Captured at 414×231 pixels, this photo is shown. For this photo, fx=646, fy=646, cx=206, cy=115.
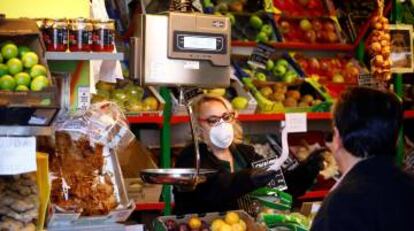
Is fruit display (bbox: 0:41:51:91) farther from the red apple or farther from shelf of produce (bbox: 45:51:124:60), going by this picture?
the red apple

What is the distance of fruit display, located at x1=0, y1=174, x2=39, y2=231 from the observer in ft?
6.86

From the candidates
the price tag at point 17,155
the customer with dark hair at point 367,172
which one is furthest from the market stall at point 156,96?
the customer with dark hair at point 367,172

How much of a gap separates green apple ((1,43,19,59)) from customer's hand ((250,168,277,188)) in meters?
1.17

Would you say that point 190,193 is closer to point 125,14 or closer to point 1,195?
point 1,195

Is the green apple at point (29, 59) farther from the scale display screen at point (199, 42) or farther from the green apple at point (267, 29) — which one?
the green apple at point (267, 29)

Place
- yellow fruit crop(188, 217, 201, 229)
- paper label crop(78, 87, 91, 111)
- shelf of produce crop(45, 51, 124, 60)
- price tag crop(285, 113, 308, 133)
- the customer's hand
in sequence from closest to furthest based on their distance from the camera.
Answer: shelf of produce crop(45, 51, 124, 60) → paper label crop(78, 87, 91, 111) → the customer's hand → yellow fruit crop(188, 217, 201, 229) → price tag crop(285, 113, 308, 133)

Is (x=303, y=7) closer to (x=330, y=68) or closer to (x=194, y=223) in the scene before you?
(x=330, y=68)

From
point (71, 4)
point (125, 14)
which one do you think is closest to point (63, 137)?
point (71, 4)

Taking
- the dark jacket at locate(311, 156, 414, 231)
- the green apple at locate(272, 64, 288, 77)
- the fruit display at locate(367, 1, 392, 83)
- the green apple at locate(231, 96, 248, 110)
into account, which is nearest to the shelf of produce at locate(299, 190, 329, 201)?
the green apple at locate(231, 96, 248, 110)

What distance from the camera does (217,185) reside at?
302 centimetres

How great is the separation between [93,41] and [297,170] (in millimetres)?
1607

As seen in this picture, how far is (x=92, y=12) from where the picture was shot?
2.71 meters

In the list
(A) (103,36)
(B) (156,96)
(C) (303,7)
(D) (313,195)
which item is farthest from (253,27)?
(A) (103,36)

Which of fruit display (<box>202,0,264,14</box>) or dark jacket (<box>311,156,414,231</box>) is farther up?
fruit display (<box>202,0,264,14</box>)
